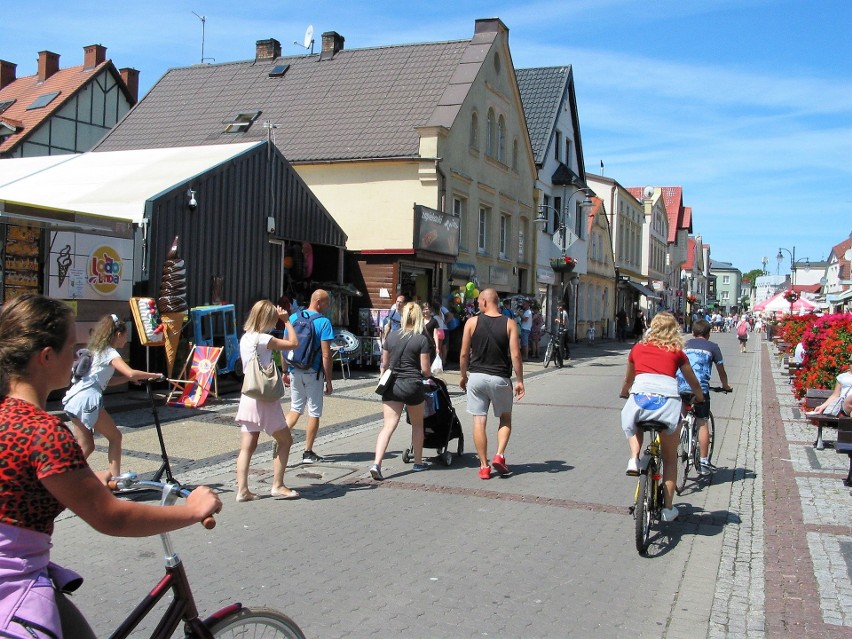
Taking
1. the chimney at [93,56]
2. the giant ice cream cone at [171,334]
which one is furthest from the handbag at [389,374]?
the chimney at [93,56]

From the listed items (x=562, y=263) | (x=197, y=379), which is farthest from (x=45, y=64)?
(x=197, y=379)

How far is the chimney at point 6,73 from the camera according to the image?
43.1 m

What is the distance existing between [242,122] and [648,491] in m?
20.7

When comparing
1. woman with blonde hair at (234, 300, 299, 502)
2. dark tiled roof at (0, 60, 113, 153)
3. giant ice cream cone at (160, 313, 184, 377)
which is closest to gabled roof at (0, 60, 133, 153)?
dark tiled roof at (0, 60, 113, 153)

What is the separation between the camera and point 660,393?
6.01m

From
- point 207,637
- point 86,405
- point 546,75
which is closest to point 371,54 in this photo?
point 546,75

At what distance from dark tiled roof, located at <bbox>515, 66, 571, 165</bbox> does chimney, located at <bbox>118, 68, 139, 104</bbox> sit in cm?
2084

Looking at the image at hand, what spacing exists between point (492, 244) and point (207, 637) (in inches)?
966

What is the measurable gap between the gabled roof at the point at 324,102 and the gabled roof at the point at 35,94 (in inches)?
396

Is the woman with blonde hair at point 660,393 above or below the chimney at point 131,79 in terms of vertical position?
below

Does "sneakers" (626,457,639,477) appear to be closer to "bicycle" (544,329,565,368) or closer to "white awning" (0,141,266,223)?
"white awning" (0,141,266,223)

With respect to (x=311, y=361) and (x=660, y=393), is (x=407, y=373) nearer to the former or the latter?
(x=311, y=361)

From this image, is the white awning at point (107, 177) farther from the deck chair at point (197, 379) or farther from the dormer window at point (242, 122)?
the dormer window at point (242, 122)

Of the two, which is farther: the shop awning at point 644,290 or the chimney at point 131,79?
the shop awning at point 644,290
